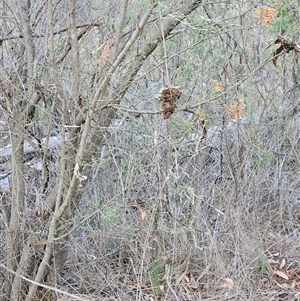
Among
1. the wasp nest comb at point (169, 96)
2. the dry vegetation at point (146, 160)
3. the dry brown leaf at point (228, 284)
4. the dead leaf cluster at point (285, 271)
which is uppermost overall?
the wasp nest comb at point (169, 96)

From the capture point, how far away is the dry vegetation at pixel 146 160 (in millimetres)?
3283

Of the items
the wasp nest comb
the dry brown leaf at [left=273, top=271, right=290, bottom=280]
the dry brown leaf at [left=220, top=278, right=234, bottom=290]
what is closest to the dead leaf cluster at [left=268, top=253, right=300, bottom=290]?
the dry brown leaf at [left=273, top=271, right=290, bottom=280]

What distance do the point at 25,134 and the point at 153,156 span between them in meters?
0.93

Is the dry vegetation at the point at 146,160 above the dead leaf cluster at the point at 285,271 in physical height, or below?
above

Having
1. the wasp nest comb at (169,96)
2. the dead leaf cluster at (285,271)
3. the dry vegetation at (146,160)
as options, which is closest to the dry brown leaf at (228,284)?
the dry vegetation at (146,160)

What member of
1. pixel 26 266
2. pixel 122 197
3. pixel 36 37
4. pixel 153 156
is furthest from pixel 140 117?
pixel 26 266

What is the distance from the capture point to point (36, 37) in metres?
3.50

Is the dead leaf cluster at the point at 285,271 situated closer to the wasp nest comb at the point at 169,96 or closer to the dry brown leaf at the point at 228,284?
the dry brown leaf at the point at 228,284

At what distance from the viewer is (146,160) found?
12.7 feet

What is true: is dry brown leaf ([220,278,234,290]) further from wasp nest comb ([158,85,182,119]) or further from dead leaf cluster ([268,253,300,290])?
wasp nest comb ([158,85,182,119])

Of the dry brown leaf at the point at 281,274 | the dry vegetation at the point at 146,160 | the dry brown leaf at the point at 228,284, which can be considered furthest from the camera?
the dry brown leaf at the point at 281,274

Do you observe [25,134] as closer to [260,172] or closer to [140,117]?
[140,117]

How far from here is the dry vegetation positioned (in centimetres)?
328

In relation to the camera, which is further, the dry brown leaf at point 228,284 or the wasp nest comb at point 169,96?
the dry brown leaf at point 228,284
